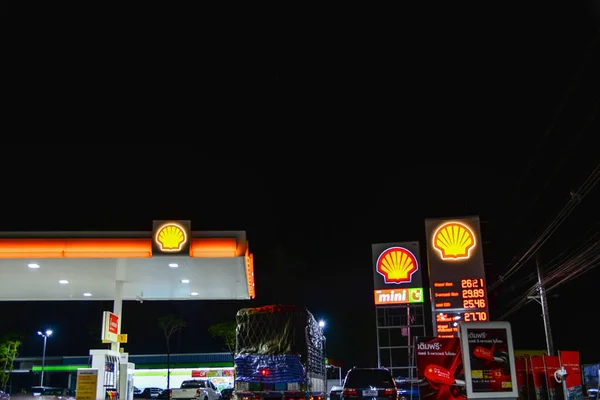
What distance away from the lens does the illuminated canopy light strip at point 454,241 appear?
22.9 m

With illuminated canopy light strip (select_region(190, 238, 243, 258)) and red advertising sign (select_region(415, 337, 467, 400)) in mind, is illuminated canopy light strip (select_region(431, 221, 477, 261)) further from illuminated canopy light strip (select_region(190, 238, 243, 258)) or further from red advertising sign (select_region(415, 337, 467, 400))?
red advertising sign (select_region(415, 337, 467, 400))

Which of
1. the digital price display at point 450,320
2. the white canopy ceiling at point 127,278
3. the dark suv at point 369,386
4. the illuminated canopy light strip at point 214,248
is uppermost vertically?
the illuminated canopy light strip at point 214,248

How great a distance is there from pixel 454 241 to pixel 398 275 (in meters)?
2.60

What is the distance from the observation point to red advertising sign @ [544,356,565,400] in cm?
1652

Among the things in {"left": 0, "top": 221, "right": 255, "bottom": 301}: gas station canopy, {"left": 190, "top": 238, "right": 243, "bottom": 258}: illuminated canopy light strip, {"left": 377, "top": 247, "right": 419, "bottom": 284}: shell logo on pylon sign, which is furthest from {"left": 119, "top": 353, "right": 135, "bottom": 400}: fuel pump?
{"left": 377, "top": 247, "right": 419, "bottom": 284}: shell logo on pylon sign

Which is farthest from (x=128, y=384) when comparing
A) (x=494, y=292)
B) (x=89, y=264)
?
(x=494, y=292)

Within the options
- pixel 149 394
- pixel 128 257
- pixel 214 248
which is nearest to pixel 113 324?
pixel 128 257

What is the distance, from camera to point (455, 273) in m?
22.8

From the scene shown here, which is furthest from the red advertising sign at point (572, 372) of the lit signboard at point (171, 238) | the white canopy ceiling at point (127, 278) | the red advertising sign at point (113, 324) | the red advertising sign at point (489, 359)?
the red advertising sign at point (113, 324)

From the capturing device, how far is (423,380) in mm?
13477

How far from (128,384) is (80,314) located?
48081mm

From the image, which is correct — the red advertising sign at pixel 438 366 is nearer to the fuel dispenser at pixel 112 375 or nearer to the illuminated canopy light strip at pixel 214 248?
the illuminated canopy light strip at pixel 214 248

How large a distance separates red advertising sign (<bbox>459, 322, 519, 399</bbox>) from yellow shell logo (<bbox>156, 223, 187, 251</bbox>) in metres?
10.1

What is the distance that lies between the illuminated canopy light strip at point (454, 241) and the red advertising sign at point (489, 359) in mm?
11454
